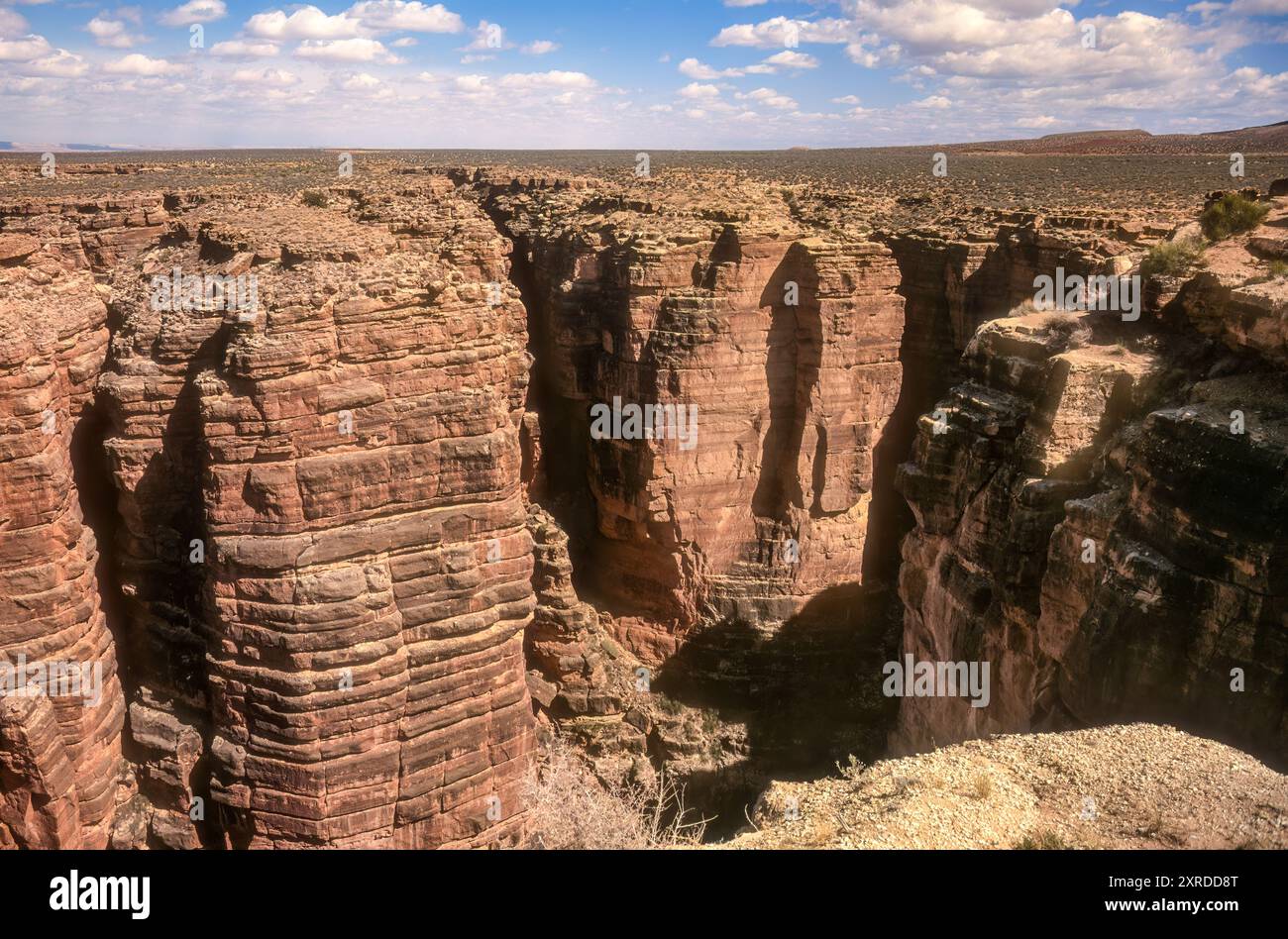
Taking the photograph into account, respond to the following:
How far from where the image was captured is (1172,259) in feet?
54.7

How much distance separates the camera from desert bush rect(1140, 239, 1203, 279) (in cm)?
1658

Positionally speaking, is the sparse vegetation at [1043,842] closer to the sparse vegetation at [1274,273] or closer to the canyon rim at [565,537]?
the canyon rim at [565,537]

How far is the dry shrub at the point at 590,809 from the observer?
16.7 meters

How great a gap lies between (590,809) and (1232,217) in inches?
638

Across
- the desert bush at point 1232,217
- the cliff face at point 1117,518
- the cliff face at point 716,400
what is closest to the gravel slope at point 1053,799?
the cliff face at point 1117,518

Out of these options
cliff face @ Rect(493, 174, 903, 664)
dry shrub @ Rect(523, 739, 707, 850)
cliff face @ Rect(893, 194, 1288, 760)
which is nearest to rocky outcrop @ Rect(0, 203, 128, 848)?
dry shrub @ Rect(523, 739, 707, 850)

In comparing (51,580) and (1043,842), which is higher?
(51,580)

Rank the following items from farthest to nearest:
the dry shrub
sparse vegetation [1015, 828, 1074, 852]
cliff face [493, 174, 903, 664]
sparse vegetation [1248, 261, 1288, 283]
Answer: cliff face [493, 174, 903, 664], the dry shrub, sparse vegetation [1248, 261, 1288, 283], sparse vegetation [1015, 828, 1074, 852]

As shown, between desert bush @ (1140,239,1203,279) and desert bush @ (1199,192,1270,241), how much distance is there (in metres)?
0.53

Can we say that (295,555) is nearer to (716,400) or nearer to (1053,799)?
(1053,799)

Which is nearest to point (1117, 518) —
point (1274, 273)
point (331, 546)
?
point (1274, 273)

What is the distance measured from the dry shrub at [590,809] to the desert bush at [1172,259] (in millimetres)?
12390

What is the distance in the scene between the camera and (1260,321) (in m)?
13.8

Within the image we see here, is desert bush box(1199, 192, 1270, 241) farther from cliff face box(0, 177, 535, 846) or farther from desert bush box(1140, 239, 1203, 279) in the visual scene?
cliff face box(0, 177, 535, 846)
